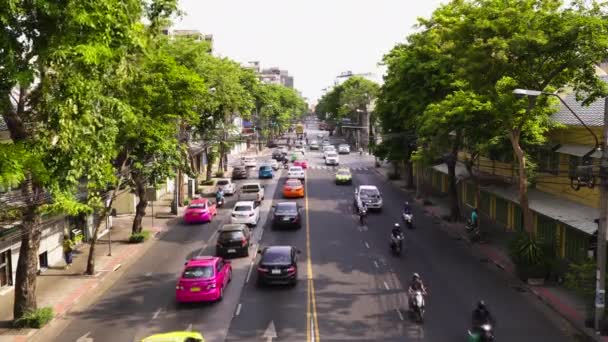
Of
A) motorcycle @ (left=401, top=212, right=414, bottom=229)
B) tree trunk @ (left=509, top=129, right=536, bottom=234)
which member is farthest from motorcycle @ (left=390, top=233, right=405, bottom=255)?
motorcycle @ (left=401, top=212, right=414, bottom=229)

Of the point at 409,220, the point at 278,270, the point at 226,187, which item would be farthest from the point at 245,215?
the point at 226,187

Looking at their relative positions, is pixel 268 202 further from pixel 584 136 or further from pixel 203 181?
pixel 584 136

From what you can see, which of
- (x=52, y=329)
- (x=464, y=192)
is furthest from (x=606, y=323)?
(x=464, y=192)

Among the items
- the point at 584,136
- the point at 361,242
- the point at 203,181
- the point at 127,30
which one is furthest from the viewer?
the point at 203,181

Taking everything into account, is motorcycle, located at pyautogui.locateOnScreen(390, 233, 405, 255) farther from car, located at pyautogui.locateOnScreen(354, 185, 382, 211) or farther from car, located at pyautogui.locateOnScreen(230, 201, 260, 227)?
car, located at pyautogui.locateOnScreen(354, 185, 382, 211)

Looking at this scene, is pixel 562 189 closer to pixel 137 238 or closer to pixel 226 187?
pixel 137 238

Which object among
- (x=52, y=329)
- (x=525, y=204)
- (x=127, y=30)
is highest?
(x=127, y=30)
